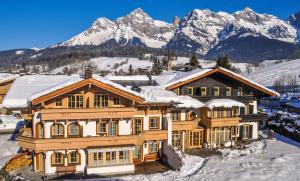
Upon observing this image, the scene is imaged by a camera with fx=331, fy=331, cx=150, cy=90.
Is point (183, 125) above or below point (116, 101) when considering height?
below

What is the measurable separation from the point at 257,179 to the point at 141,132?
10.3m

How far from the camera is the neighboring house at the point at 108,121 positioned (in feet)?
85.9

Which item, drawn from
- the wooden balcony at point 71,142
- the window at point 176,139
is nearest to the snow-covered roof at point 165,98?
the window at point 176,139

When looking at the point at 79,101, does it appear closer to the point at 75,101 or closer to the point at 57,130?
the point at 75,101

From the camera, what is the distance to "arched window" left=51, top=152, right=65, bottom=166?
26.9 meters

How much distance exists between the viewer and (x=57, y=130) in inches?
1059

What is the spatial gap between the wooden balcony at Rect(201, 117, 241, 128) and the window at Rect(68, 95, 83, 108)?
42.5 ft

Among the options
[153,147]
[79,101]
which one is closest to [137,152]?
[153,147]

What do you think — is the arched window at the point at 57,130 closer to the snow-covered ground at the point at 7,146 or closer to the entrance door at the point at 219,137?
the snow-covered ground at the point at 7,146

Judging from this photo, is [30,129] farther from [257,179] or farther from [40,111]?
[257,179]

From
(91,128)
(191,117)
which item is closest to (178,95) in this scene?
(191,117)

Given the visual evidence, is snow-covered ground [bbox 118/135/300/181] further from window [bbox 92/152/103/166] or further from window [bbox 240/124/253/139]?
window [bbox 240/124/253/139]

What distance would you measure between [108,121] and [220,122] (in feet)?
38.3

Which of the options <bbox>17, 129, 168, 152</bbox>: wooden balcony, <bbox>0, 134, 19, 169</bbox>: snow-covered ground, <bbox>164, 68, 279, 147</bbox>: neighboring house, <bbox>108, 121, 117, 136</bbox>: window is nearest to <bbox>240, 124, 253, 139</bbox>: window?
<bbox>164, 68, 279, 147</bbox>: neighboring house
